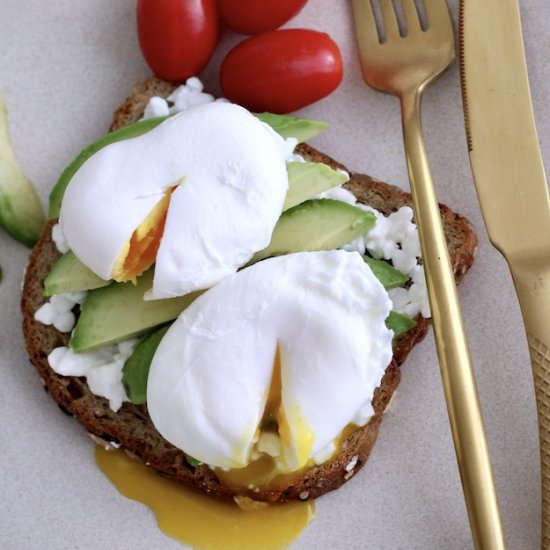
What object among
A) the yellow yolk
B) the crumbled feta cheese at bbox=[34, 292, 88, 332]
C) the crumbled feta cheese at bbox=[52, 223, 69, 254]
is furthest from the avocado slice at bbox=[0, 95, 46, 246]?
the yellow yolk

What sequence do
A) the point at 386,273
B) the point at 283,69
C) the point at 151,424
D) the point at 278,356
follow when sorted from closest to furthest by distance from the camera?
the point at 278,356 < the point at 386,273 < the point at 151,424 < the point at 283,69

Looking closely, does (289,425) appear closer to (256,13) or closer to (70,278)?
(70,278)

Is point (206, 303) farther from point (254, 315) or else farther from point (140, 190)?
point (140, 190)

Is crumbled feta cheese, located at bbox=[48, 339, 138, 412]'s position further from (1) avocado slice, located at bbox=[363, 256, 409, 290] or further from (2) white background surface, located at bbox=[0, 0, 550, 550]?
(1) avocado slice, located at bbox=[363, 256, 409, 290]

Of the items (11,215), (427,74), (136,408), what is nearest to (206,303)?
(136,408)

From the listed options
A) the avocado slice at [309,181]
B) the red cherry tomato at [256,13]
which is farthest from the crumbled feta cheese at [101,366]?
the red cherry tomato at [256,13]

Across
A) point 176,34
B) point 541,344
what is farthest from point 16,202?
point 541,344
